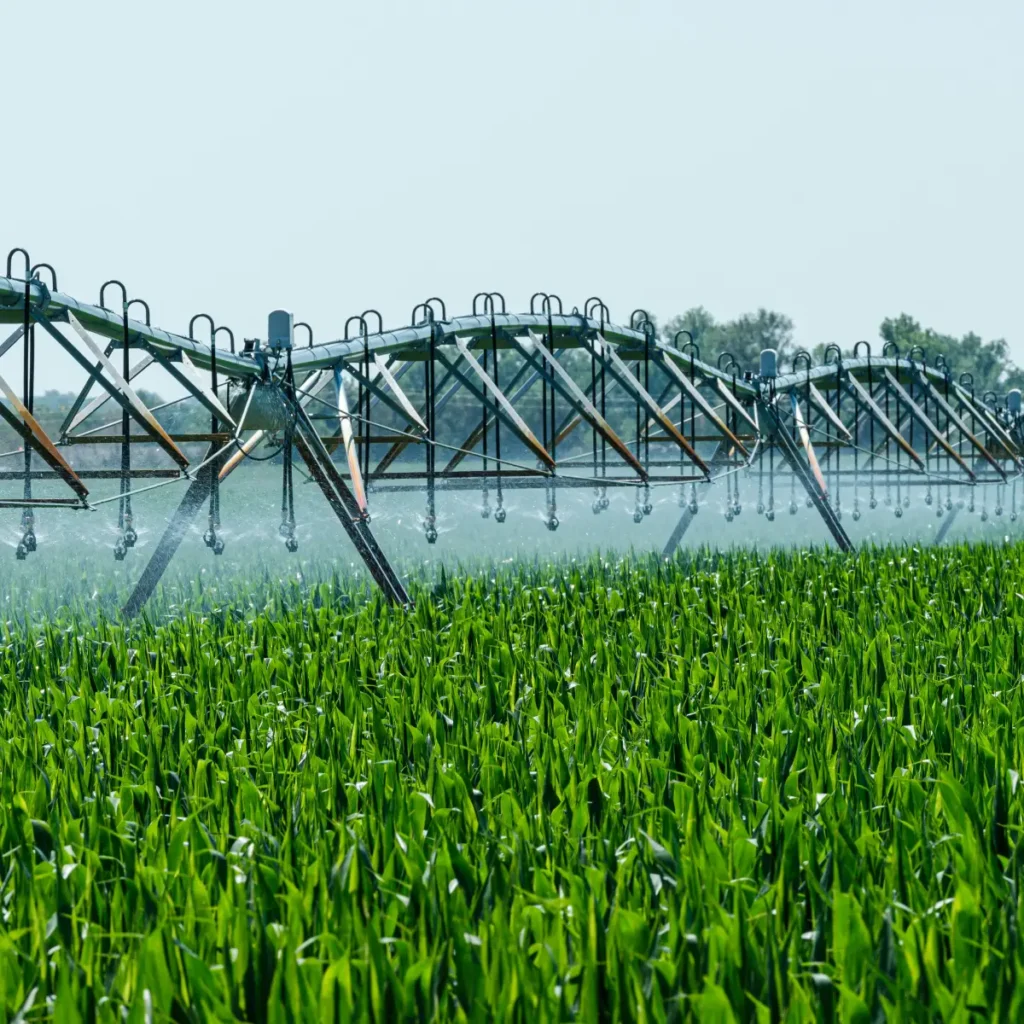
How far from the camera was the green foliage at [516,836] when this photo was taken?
2678 mm

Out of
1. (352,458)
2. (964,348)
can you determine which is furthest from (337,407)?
(964,348)

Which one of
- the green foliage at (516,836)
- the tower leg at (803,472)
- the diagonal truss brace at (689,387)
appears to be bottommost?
the green foliage at (516,836)

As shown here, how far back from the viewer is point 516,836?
Result: 3373mm

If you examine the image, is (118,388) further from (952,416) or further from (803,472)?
→ (952,416)

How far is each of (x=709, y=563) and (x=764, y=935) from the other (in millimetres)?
12032

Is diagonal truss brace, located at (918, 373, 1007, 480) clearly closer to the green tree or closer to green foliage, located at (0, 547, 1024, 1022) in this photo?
green foliage, located at (0, 547, 1024, 1022)

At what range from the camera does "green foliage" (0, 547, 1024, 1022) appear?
2678 mm

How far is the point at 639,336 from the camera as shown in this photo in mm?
16547

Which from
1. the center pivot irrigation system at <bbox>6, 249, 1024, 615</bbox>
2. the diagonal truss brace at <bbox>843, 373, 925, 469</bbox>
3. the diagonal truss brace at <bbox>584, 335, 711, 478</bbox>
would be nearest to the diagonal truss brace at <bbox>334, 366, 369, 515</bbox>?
the center pivot irrigation system at <bbox>6, 249, 1024, 615</bbox>

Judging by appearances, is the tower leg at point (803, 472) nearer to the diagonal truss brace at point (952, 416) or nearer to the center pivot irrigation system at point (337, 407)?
the center pivot irrigation system at point (337, 407)

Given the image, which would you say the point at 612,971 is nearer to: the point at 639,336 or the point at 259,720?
the point at 259,720

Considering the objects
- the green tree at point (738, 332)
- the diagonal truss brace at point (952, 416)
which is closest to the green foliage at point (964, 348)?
the green tree at point (738, 332)

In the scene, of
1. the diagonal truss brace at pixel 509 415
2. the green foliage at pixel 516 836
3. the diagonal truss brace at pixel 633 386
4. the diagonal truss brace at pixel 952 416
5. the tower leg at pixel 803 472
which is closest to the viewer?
the green foliage at pixel 516 836

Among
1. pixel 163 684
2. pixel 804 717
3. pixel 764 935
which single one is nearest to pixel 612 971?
pixel 764 935
